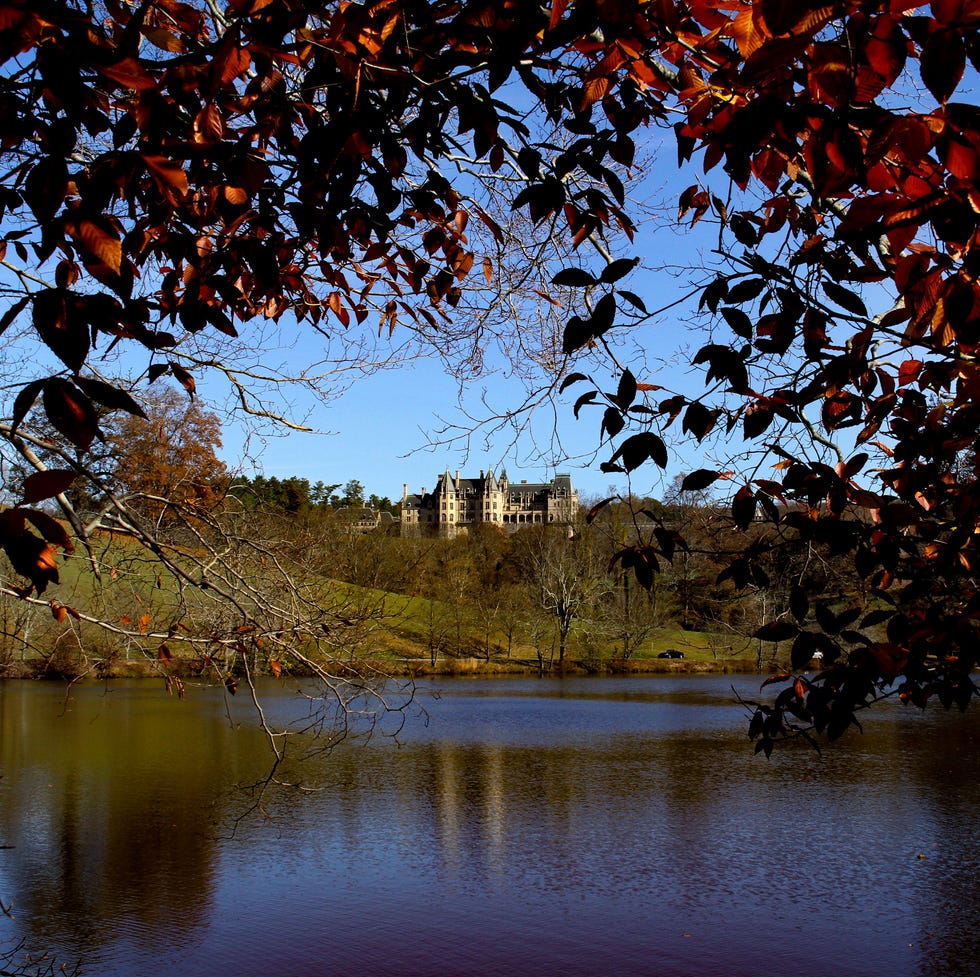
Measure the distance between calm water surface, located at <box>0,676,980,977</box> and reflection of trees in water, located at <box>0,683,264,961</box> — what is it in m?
0.04

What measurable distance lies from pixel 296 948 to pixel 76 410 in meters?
7.37

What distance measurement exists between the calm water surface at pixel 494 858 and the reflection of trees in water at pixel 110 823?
0.13 ft

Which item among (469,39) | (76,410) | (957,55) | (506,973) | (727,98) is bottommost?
(506,973)

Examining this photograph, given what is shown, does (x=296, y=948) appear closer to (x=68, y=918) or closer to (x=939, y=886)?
(x=68, y=918)

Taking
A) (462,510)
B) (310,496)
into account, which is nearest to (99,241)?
(310,496)

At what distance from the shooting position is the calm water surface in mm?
7703

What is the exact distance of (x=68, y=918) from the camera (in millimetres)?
8383

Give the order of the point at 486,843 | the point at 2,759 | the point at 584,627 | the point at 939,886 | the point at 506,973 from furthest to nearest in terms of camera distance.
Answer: the point at 584,627 → the point at 2,759 → the point at 486,843 → the point at 939,886 → the point at 506,973

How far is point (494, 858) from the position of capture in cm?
1029

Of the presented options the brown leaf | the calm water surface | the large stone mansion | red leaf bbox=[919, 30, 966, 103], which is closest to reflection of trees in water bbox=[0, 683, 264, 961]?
the calm water surface

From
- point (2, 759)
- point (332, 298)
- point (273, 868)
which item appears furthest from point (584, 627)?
point (332, 298)

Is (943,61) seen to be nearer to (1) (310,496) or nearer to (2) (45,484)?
(2) (45,484)

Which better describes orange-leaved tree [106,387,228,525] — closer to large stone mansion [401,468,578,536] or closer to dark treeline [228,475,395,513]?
dark treeline [228,475,395,513]

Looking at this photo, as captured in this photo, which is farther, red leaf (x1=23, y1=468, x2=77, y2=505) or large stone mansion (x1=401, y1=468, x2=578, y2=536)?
large stone mansion (x1=401, y1=468, x2=578, y2=536)
